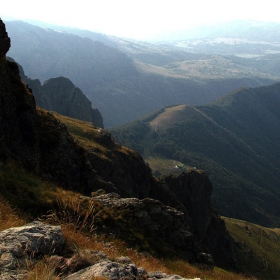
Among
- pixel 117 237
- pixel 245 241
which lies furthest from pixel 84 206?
pixel 245 241

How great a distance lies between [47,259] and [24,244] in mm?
1104

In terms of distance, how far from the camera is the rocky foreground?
859 centimetres

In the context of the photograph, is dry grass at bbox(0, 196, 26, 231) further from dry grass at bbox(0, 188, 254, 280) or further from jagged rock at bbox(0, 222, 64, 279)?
jagged rock at bbox(0, 222, 64, 279)

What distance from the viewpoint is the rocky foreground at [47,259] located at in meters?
8.59

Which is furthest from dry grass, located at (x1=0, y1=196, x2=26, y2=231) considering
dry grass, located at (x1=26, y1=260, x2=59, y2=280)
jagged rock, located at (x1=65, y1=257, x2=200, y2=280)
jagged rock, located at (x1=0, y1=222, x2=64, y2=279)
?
jagged rock, located at (x1=65, y1=257, x2=200, y2=280)

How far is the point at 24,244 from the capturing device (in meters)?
9.63

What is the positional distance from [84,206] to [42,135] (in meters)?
13.4

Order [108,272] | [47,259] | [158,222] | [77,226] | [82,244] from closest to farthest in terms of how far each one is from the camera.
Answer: [47,259] → [108,272] → [82,244] → [77,226] → [158,222]

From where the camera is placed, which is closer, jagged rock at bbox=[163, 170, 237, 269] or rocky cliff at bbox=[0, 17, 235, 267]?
rocky cliff at bbox=[0, 17, 235, 267]

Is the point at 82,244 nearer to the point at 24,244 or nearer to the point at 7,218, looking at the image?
the point at 7,218

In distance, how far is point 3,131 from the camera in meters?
23.8

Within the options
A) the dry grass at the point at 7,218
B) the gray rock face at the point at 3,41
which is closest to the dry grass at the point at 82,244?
the dry grass at the point at 7,218

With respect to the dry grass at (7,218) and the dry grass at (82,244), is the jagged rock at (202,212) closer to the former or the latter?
the dry grass at (82,244)

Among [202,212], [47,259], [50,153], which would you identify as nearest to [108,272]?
[47,259]
